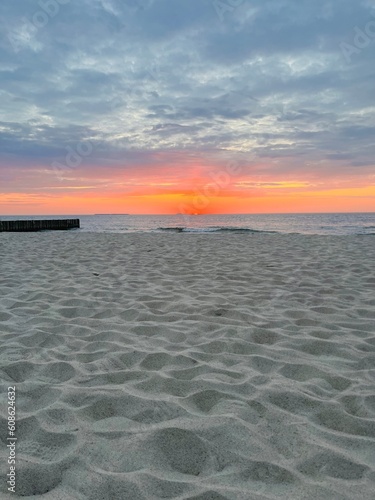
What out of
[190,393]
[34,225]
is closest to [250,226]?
[34,225]

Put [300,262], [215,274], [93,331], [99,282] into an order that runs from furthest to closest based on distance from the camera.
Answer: [300,262], [215,274], [99,282], [93,331]

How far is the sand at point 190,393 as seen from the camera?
5.73 ft

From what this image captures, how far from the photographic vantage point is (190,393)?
2514 mm

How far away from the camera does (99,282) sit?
6.12 m

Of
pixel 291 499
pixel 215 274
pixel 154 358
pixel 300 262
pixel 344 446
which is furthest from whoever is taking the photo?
pixel 300 262

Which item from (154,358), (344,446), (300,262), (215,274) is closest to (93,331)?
(154,358)

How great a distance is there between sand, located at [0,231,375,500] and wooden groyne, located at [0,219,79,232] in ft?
71.5

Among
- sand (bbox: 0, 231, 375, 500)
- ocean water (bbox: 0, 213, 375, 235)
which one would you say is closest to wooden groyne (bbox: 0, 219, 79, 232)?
ocean water (bbox: 0, 213, 375, 235)

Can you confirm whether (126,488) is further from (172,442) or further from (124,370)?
(124,370)

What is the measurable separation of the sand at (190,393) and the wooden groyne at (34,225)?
21.8m

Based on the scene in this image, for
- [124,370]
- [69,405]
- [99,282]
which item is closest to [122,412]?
[69,405]

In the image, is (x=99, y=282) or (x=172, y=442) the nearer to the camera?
(x=172, y=442)

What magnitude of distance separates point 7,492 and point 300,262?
754 centimetres

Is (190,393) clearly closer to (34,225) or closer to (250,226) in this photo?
(34,225)
